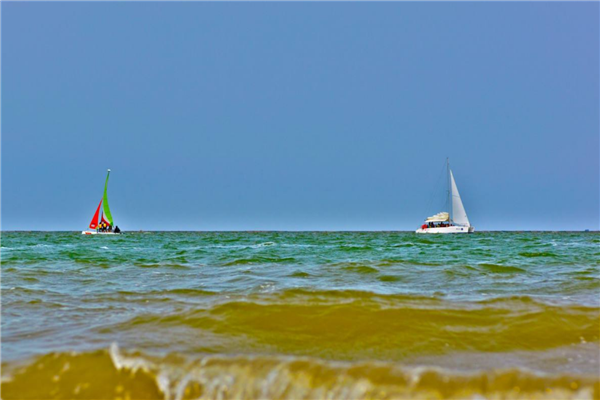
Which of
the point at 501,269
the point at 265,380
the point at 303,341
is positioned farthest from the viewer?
the point at 501,269

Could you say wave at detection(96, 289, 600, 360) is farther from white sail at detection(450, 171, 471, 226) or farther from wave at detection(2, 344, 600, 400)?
white sail at detection(450, 171, 471, 226)

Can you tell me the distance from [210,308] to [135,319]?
3.27 feet

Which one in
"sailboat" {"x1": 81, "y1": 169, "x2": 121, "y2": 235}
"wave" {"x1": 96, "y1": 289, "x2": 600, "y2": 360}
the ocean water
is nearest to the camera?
the ocean water

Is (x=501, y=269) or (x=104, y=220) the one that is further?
(x=104, y=220)

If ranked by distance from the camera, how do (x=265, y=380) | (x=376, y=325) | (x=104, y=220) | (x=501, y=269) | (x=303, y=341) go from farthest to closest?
(x=104, y=220)
(x=501, y=269)
(x=376, y=325)
(x=303, y=341)
(x=265, y=380)

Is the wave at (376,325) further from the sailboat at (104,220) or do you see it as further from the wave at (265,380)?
the sailboat at (104,220)

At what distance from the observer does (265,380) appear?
11.3ft

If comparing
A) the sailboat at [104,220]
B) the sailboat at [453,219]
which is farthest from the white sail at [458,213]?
the sailboat at [104,220]

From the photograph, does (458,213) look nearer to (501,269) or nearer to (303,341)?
(501,269)

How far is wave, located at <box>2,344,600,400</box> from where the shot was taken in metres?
3.23

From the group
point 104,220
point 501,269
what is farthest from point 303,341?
point 104,220

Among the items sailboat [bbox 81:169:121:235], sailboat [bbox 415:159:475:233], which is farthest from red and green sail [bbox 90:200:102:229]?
sailboat [bbox 415:159:475:233]

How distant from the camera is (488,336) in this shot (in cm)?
463

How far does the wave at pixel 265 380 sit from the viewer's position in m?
3.23
